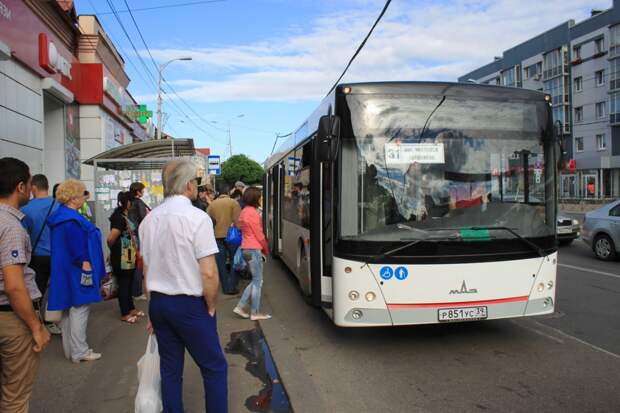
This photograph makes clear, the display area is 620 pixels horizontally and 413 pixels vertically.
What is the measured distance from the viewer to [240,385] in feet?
15.9

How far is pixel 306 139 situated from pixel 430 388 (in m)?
4.13

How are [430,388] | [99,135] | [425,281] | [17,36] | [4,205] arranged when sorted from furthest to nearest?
[99,135]
[17,36]
[425,281]
[430,388]
[4,205]

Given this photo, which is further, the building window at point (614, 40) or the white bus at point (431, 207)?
the building window at point (614, 40)

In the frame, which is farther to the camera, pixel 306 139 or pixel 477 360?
pixel 306 139

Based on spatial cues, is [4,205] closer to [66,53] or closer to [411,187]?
[411,187]

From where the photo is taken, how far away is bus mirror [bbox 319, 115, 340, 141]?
535 cm

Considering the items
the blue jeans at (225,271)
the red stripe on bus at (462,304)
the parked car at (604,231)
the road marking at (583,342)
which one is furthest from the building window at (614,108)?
the red stripe on bus at (462,304)

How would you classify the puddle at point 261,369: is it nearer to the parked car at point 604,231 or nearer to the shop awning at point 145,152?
the shop awning at point 145,152

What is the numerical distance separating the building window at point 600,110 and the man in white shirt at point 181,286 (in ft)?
171

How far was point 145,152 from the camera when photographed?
492 inches

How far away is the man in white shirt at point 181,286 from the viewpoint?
3207mm

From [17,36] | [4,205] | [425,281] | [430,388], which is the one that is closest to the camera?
[4,205]

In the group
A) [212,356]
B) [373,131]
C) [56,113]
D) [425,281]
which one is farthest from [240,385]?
[56,113]

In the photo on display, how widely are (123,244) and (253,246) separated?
168cm
